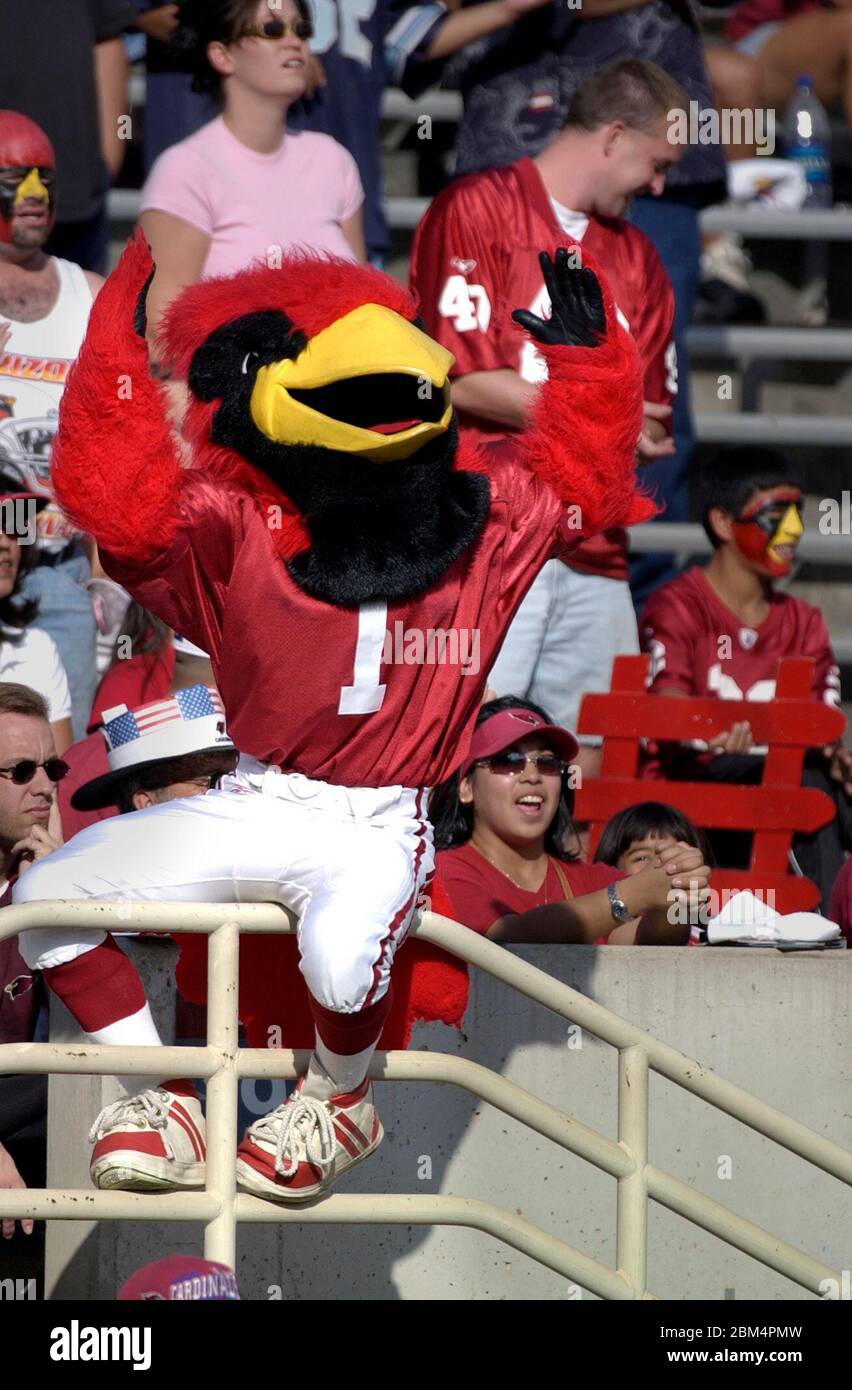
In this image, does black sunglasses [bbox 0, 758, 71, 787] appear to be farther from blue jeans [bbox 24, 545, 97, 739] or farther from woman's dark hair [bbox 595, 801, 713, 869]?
woman's dark hair [bbox 595, 801, 713, 869]

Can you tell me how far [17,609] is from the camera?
4.95 m

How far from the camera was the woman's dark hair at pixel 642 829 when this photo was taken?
186 inches

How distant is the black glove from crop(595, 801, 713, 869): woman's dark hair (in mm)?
1481

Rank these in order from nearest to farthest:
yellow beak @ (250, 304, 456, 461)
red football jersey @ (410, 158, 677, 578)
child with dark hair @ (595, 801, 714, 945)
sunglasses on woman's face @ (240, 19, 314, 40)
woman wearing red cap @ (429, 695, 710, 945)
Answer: yellow beak @ (250, 304, 456, 461), woman wearing red cap @ (429, 695, 710, 945), child with dark hair @ (595, 801, 714, 945), red football jersey @ (410, 158, 677, 578), sunglasses on woman's face @ (240, 19, 314, 40)

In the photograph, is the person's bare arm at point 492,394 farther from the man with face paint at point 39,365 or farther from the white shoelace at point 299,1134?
the white shoelace at point 299,1134

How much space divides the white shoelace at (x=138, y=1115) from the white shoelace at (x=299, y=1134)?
14 centimetres

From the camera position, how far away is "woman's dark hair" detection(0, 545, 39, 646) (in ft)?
16.2

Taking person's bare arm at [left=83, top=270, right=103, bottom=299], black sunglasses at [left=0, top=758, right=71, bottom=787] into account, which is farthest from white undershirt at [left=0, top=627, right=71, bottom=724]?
person's bare arm at [left=83, top=270, right=103, bottom=299]

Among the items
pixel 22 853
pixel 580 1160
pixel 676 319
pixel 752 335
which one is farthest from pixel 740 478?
pixel 22 853

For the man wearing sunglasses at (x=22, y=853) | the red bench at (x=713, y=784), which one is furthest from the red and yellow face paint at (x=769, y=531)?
the man wearing sunglasses at (x=22, y=853)
